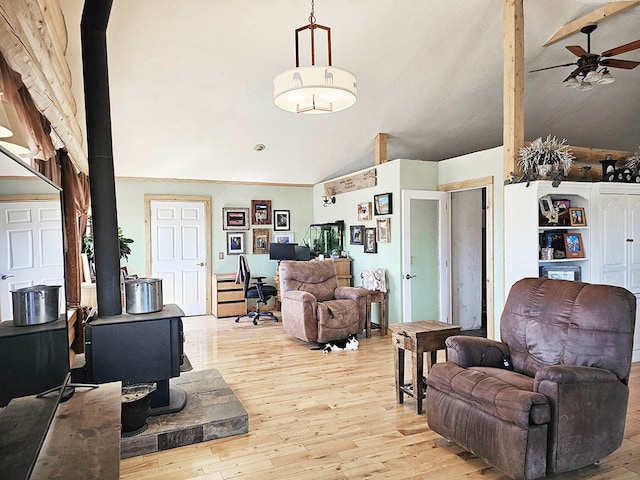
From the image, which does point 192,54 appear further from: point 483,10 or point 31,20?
point 483,10

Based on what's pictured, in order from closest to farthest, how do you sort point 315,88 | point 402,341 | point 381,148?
point 315,88, point 402,341, point 381,148

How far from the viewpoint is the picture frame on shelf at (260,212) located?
799cm

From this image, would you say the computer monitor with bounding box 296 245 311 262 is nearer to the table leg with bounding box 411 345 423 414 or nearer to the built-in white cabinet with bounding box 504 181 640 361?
the built-in white cabinet with bounding box 504 181 640 361

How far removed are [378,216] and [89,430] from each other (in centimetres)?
500

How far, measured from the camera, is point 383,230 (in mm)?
6168

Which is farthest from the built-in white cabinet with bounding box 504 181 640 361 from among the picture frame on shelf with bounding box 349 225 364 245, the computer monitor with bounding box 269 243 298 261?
the computer monitor with bounding box 269 243 298 261

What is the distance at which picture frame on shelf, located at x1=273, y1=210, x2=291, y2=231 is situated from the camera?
816 cm

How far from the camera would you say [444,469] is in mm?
2613

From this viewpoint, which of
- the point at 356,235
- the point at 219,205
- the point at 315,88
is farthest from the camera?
the point at 219,205

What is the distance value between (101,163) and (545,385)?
309cm

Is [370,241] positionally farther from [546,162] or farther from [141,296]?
[141,296]

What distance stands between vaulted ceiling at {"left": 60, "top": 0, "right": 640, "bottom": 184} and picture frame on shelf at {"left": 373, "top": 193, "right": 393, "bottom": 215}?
0.90 metres

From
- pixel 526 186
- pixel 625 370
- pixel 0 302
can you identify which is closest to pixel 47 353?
pixel 0 302

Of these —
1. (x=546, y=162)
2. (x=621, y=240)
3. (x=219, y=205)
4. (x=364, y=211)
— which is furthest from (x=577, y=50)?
(x=219, y=205)
